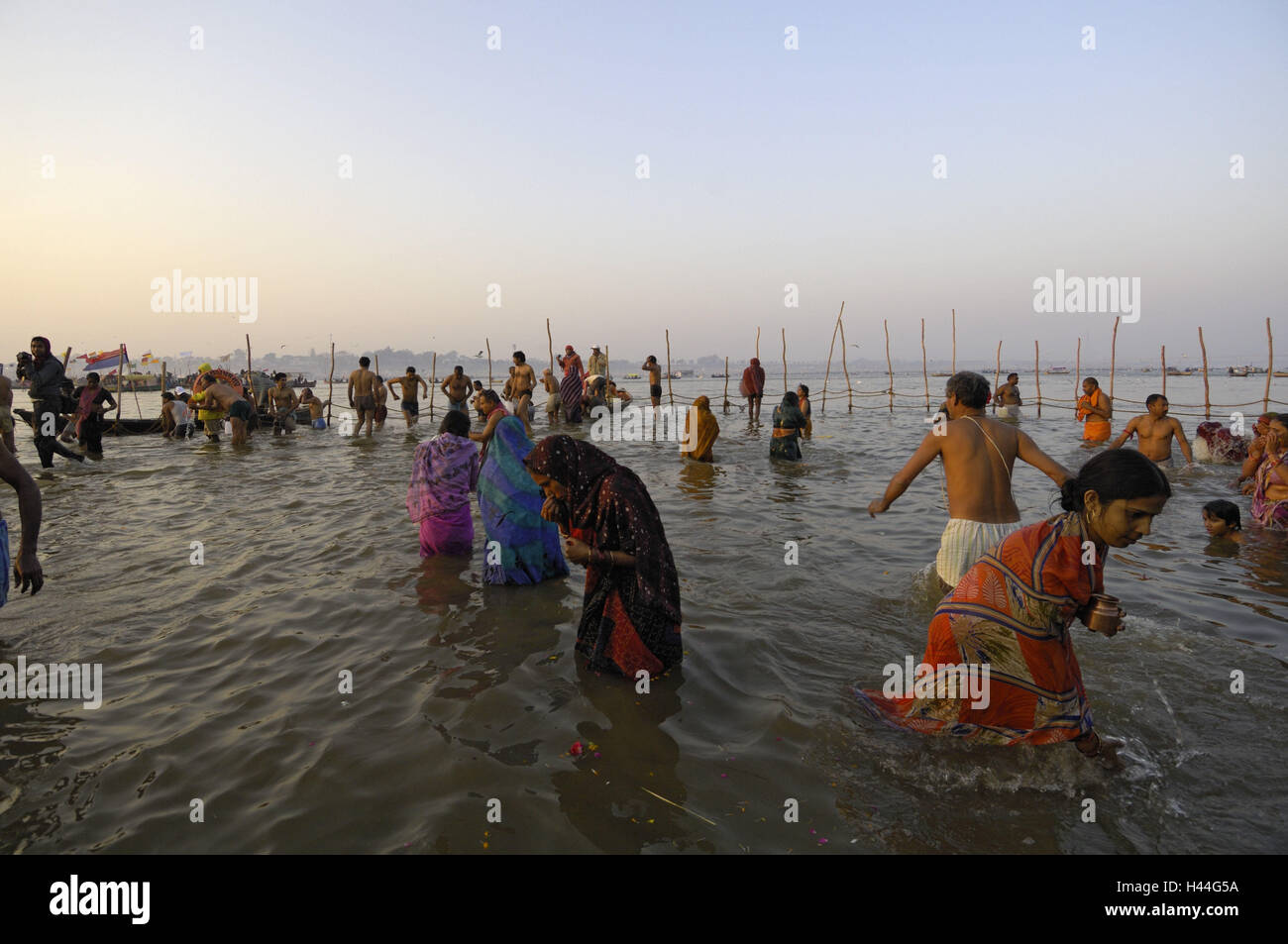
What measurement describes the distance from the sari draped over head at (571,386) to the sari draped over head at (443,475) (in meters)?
13.5

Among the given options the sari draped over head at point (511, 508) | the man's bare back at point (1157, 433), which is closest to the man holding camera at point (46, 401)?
the sari draped over head at point (511, 508)

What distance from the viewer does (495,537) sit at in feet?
17.8

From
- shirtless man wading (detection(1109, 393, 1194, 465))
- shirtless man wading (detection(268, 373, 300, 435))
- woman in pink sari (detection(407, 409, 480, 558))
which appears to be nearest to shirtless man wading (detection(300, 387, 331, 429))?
shirtless man wading (detection(268, 373, 300, 435))

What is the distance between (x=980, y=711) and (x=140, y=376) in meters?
70.5

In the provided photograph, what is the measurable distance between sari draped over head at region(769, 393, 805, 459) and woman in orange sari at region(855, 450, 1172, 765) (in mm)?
9849

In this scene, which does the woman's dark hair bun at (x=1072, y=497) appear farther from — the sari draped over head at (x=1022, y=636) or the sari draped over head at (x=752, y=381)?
the sari draped over head at (x=752, y=381)

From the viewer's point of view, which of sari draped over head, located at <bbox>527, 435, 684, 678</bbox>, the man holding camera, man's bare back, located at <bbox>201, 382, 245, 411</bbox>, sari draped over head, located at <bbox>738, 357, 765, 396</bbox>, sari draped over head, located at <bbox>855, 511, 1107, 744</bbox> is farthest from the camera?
A: sari draped over head, located at <bbox>738, 357, 765, 396</bbox>

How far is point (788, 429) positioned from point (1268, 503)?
703 cm

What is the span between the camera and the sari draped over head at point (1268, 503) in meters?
6.75

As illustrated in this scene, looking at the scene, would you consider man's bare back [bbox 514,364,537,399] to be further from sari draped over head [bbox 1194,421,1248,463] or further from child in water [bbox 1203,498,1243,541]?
sari draped over head [bbox 1194,421,1248,463]

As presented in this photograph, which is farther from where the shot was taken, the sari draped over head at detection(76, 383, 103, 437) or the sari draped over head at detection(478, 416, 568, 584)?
the sari draped over head at detection(76, 383, 103, 437)

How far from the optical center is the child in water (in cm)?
667

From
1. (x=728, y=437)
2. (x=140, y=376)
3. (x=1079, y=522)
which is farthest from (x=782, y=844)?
(x=140, y=376)
